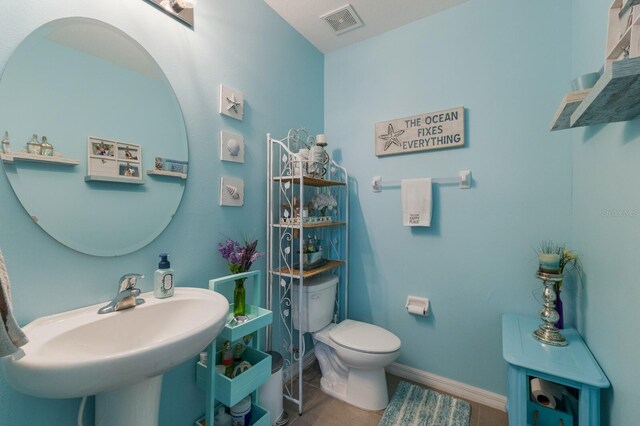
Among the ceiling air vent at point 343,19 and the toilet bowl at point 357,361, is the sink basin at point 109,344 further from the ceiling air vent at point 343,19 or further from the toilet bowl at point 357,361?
the ceiling air vent at point 343,19

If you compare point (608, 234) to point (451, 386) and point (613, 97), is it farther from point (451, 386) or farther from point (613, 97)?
point (451, 386)

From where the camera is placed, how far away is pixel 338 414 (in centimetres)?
153

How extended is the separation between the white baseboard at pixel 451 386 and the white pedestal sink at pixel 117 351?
1.51 meters

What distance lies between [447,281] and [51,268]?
1.93 m

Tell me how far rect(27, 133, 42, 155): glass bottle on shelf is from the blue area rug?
6.34 feet

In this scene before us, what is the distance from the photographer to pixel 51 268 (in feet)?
2.76

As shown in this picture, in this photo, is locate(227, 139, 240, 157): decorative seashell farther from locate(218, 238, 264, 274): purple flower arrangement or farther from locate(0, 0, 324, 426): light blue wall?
locate(218, 238, 264, 274): purple flower arrangement

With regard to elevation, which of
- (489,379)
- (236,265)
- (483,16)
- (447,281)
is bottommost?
(489,379)

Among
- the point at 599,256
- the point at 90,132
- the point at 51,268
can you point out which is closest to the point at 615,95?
the point at 599,256

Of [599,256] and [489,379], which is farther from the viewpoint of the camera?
[489,379]

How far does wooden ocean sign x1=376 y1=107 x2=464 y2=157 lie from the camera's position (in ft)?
5.46

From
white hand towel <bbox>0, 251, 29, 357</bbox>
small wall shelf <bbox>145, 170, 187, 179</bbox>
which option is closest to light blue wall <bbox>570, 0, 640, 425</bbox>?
white hand towel <bbox>0, 251, 29, 357</bbox>

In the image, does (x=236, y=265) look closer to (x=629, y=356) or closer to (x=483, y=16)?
(x=629, y=356)

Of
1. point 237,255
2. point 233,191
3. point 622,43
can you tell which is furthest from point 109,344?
point 622,43
